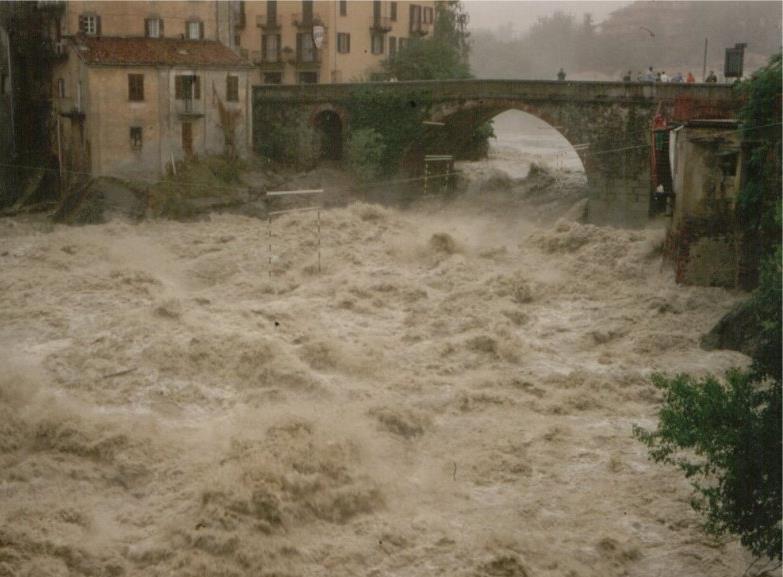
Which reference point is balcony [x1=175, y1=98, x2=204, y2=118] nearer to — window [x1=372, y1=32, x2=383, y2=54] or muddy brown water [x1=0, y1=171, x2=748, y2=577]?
muddy brown water [x1=0, y1=171, x2=748, y2=577]

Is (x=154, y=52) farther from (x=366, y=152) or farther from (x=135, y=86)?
(x=366, y=152)

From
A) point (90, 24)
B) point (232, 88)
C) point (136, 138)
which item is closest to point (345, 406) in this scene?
point (136, 138)

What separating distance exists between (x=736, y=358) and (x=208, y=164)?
24.1 metres

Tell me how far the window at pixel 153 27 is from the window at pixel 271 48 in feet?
41.5

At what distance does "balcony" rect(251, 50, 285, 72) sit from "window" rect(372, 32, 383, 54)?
5.30 m

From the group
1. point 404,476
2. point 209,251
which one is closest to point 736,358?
point 404,476

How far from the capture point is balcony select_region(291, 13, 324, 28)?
51.3 metres

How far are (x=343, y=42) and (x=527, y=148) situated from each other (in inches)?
471

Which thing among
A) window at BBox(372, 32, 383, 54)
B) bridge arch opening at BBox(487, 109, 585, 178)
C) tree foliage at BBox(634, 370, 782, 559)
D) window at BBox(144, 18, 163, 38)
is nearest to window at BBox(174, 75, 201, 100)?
window at BBox(144, 18, 163, 38)

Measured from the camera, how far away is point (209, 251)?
33.7 metres

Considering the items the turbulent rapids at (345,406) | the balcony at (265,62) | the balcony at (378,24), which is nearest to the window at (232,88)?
the turbulent rapids at (345,406)

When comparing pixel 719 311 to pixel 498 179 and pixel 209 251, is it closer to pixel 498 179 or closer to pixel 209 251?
pixel 209 251

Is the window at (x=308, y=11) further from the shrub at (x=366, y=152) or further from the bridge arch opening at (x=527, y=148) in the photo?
the shrub at (x=366, y=152)

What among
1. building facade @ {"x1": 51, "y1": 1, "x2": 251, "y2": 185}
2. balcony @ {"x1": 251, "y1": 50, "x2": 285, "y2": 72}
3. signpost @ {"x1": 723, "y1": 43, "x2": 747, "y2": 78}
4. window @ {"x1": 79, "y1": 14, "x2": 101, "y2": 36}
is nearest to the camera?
signpost @ {"x1": 723, "y1": 43, "x2": 747, "y2": 78}
